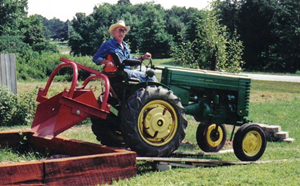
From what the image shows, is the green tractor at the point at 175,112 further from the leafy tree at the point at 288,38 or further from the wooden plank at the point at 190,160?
the leafy tree at the point at 288,38

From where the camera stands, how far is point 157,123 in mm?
5914

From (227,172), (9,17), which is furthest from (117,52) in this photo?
(9,17)

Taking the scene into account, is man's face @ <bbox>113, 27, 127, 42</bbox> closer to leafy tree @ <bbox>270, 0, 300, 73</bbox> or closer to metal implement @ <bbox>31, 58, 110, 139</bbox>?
metal implement @ <bbox>31, 58, 110, 139</bbox>

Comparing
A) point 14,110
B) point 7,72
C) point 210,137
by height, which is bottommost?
point 14,110

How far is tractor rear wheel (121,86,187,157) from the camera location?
18.7ft

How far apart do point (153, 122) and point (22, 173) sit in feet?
6.86

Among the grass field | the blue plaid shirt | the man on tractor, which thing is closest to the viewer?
the grass field

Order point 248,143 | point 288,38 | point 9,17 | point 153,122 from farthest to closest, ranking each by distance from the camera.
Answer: point 9,17 < point 288,38 < point 248,143 < point 153,122

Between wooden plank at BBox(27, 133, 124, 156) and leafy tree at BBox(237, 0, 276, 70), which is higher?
leafy tree at BBox(237, 0, 276, 70)

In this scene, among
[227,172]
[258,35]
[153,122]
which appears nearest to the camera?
[227,172]

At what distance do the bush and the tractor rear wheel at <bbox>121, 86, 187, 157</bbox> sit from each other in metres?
6.07

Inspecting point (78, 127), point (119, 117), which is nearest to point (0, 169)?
point (119, 117)

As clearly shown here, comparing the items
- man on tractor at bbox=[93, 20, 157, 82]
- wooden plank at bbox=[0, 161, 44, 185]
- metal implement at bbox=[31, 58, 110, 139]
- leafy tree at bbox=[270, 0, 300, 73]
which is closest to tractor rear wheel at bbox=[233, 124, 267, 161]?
man on tractor at bbox=[93, 20, 157, 82]

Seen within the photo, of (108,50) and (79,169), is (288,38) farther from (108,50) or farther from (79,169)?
(79,169)
